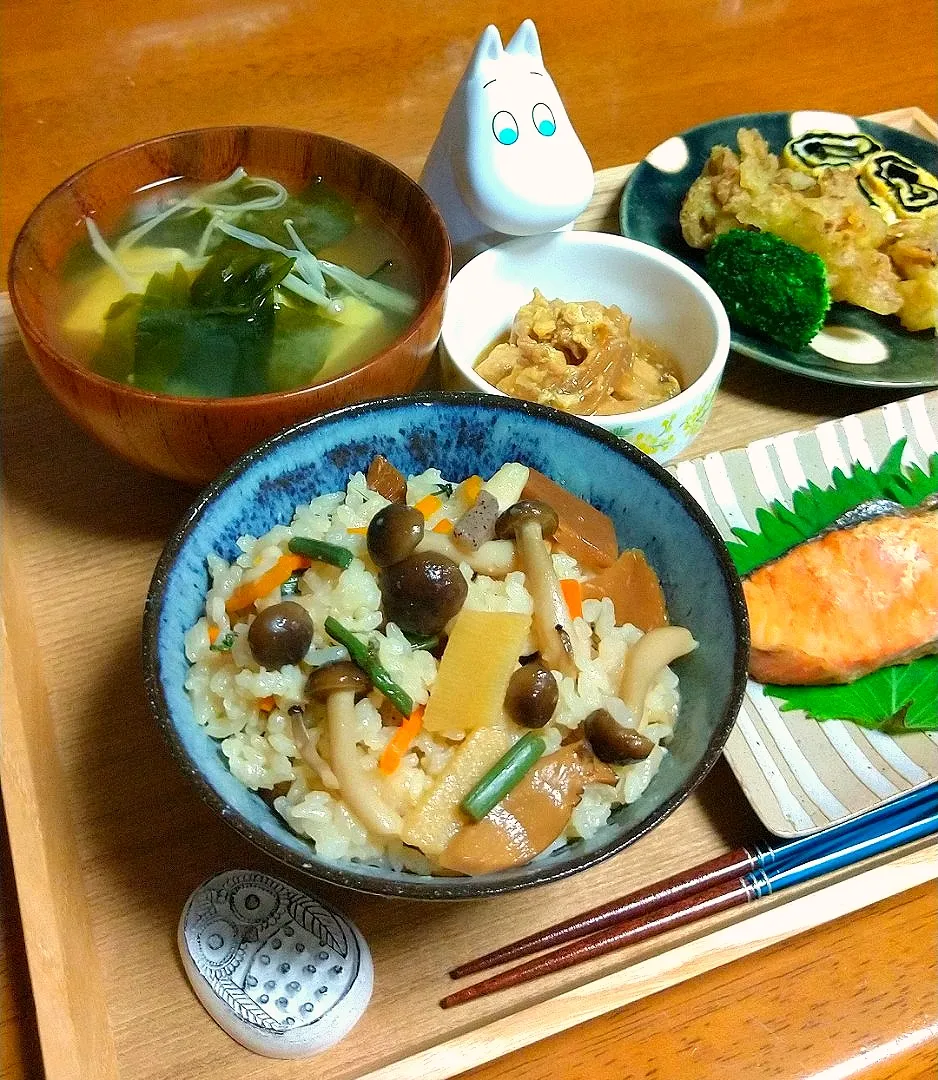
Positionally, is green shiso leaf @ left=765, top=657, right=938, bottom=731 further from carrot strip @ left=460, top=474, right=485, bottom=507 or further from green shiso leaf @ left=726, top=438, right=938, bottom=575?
carrot strip @ left=460, top=474, right=485, bottom=507

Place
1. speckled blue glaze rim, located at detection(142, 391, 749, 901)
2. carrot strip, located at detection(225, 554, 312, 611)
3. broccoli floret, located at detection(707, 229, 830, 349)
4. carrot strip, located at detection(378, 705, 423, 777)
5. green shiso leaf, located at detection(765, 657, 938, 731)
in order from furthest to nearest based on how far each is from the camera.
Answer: broccoli floret, located at detection(707, 229, 830, 349) < green shiso leaf, located at detection(765, 657, 938, 731) < carrot strip, located at detection(225, 554, 312, 611) < carrot strip, located at detection(378, 705, 423, 777) < speckled blue glaze rim, located at detection(142, 391, 749, 901)

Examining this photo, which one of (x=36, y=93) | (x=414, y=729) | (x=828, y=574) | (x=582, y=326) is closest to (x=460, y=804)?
(x=414, y=729)

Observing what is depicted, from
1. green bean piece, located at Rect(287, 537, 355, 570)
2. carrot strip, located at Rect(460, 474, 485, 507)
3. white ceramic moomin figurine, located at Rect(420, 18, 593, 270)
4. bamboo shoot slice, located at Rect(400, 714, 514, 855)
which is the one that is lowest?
bamboo shoot slice, located at Rect(400, 714, 514, 855)

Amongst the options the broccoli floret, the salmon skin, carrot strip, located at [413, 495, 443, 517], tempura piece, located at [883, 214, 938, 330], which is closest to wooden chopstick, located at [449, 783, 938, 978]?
the salmon skin

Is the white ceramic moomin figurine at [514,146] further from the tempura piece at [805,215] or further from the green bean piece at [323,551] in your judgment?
the green bean piece at [323,551]

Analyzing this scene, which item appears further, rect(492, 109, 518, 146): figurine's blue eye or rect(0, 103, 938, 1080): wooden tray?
rect(492, 109, 518, 146): figurine's blue eye
